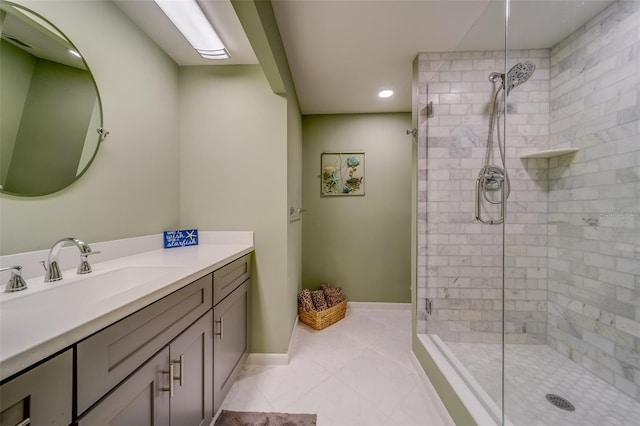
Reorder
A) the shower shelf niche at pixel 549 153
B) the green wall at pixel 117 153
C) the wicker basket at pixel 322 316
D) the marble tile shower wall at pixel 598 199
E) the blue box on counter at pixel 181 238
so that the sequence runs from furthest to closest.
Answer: the wicker basket at pixel 322 316
the blue box on counter at pixel 181 238
the shower shelf niche at pixel 549 153
the marble tile shower wall at pixel 598 199
the green wall at pixel 117 153

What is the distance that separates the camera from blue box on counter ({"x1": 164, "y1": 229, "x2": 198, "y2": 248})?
1.67 meters

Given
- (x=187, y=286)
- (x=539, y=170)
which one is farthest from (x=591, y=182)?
(x=187, y=286)

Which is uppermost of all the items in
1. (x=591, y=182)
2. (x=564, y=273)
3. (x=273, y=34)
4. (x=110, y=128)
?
(x=273, y=34)

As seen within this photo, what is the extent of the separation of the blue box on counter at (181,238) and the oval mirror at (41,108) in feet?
2.12

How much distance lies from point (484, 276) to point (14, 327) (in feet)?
7.97

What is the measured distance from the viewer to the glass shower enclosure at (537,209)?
1300mm

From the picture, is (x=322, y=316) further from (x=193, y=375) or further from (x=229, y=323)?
(x=193, y=375)

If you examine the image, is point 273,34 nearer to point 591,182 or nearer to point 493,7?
point 493,7

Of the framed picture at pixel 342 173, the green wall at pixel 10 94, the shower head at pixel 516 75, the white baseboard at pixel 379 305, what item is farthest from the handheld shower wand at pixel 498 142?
the green wall at pixel 10 94

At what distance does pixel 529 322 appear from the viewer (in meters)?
1.76

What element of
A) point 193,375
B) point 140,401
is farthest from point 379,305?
point 140,401

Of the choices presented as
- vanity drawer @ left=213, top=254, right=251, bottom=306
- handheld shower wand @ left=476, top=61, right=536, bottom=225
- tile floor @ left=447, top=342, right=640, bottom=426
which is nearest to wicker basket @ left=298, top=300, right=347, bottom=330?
vanity drawer @ left=213, top=254, right=251, bottom=306

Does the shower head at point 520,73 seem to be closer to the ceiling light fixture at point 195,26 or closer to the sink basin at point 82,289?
the ceiling light fixture at point 195,26

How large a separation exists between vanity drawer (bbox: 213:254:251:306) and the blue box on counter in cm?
46
